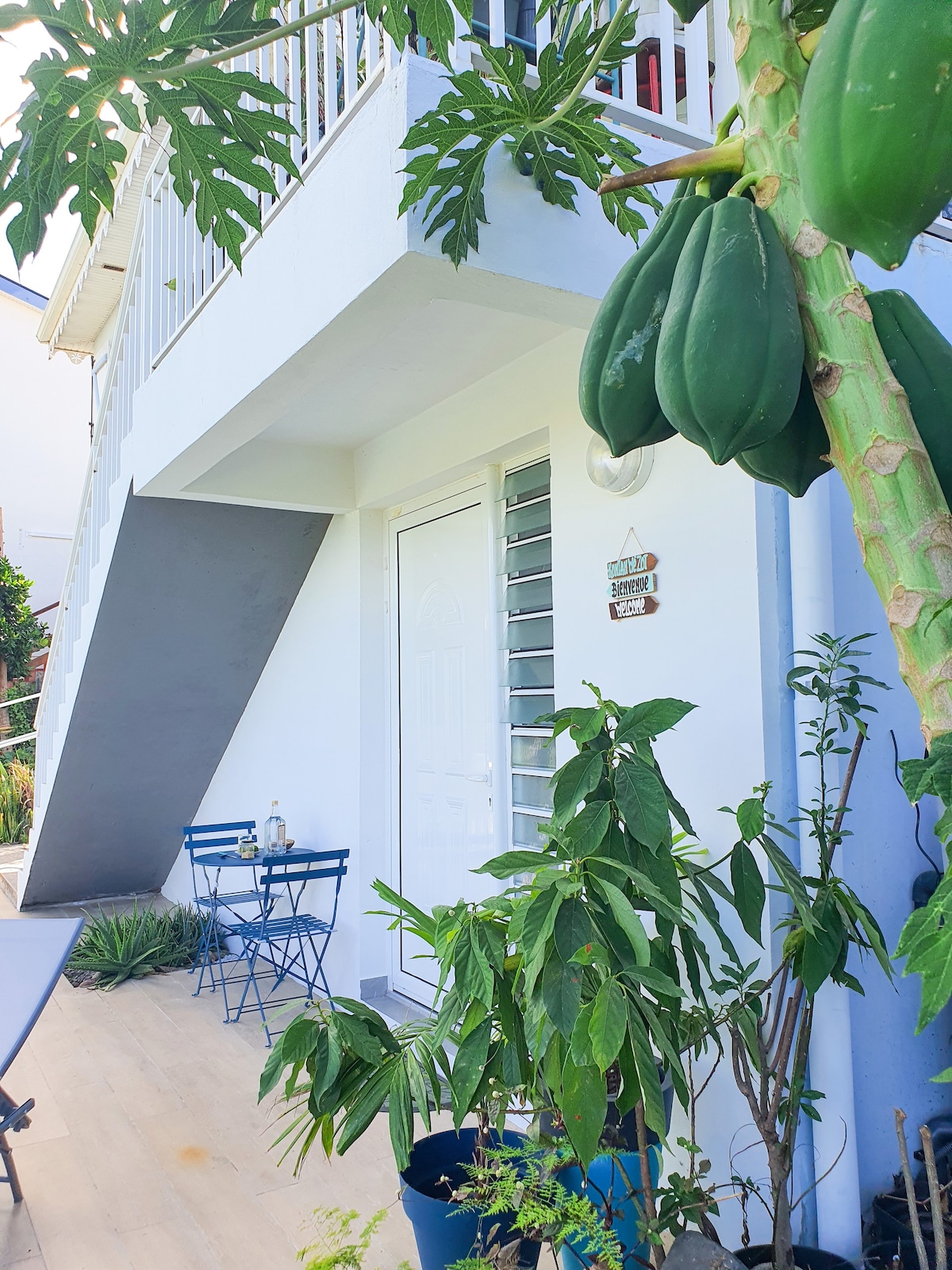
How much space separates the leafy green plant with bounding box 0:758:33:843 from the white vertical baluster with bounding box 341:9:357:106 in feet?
27.0

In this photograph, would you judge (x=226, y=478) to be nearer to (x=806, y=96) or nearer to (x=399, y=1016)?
(x=399, y=1016)

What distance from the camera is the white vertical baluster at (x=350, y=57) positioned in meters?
2.52

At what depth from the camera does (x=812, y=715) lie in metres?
2.36

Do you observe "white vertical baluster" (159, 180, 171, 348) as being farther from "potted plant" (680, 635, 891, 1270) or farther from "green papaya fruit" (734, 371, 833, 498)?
"green papaya fruit" (734, 371, 833, 498)

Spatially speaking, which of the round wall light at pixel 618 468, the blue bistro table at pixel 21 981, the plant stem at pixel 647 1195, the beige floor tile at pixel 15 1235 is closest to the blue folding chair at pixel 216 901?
the blue bistro table at pixel 21 981

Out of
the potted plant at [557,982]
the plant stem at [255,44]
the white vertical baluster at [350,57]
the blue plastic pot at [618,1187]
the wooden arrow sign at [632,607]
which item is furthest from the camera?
the wooden arrow sign at [632,607]

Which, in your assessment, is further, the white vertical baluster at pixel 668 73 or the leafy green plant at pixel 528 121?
the white vertical baluster at pixel 668 73

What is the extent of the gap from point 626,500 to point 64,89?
208 cm

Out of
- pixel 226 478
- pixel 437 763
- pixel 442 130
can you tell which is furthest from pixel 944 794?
pixel 226 478

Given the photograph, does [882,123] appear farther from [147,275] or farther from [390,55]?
[147,275]

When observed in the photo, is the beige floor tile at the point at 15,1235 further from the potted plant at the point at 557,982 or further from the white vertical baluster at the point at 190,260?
the white vertical baluster at the point at 190,260

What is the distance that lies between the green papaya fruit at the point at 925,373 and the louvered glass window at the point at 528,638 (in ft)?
10.4

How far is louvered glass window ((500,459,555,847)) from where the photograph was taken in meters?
3.71

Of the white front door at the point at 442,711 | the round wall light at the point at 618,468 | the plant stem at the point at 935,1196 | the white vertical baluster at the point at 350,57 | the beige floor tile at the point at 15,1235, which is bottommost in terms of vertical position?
the beige floor tile at the point at 15,1235
